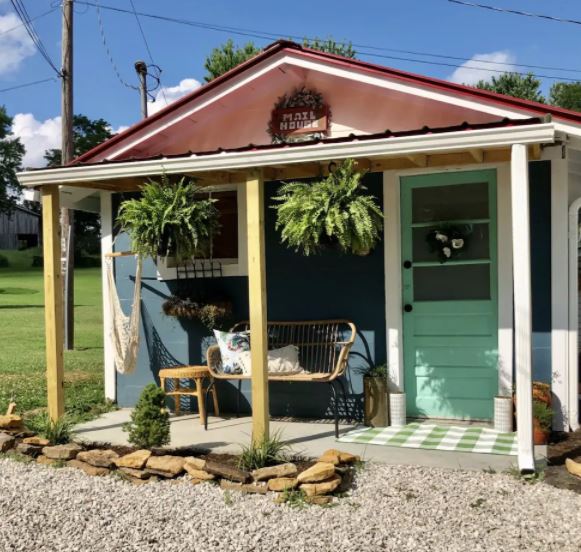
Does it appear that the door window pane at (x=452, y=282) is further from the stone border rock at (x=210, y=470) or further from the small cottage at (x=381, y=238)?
the stone border rock at (x=210, y=470)

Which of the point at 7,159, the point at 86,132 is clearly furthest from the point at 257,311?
the point at 7,159

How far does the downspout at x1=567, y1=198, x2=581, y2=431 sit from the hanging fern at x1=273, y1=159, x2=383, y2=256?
1.65 m

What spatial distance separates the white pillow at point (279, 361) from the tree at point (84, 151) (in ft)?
100

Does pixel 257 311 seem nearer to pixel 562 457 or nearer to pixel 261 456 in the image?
pixel 261 456

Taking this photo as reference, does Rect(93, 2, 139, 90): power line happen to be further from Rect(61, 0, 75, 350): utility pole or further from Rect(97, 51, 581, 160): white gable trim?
Rect(97, 51, 581, 160): white gable trim

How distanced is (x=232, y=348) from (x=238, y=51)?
45.1 ft

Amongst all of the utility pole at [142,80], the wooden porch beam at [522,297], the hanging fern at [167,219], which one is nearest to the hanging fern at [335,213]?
the hanging fern at [167,219]

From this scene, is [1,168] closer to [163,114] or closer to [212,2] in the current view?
[212,2]

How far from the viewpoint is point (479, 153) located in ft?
14.5

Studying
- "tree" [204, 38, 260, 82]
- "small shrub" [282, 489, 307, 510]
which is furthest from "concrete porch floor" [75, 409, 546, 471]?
"tree" [204, 38, 260, 82]

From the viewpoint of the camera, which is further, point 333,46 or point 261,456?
point 333,46

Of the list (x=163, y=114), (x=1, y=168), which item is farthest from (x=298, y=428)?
(x=1, y=168)

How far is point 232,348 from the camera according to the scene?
5227mm

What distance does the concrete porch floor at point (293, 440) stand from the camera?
411 centimetres
